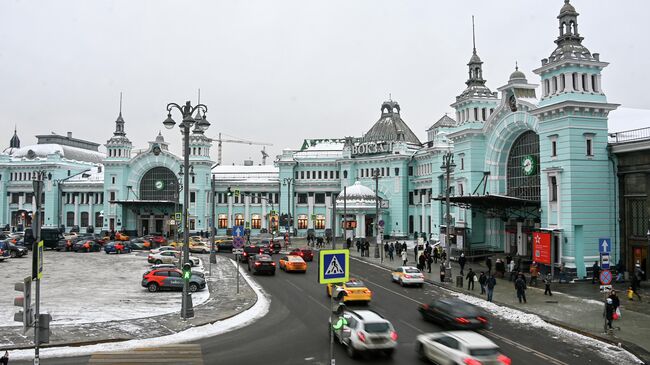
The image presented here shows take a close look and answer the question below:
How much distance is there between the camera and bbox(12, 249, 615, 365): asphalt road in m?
17.0

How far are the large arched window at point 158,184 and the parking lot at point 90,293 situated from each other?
39864 mm

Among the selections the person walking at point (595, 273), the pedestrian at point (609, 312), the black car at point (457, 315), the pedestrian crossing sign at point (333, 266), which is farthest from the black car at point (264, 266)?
the pedestrian crossing sign at point (333, 266)

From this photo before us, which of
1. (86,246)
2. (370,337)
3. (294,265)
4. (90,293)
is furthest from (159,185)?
(370,337)

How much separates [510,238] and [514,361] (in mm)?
32480

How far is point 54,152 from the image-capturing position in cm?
10044

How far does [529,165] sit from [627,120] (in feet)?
27.5

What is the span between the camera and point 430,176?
2945 inches

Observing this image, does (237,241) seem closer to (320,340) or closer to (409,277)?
(409,277)

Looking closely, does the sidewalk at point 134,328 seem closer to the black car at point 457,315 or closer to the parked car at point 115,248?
the black car at point 457,315

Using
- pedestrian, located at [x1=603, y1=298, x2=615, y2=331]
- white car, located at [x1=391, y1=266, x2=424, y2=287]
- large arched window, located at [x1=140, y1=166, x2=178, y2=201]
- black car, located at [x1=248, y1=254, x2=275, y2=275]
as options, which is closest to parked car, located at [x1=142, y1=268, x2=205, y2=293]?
black car, located at [x1=248, y1=254, x2=275, y2=275]

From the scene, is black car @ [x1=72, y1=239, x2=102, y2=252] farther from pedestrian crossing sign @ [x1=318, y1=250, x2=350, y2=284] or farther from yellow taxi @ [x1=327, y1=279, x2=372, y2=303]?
pedestrian crossing sign @ [x1=318, y1=250, x2=350, y2=284]

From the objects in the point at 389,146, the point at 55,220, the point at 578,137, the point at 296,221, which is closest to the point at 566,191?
the point at 578,137

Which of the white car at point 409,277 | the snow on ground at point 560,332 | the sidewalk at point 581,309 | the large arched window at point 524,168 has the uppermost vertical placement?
the large arched window at point 524,168

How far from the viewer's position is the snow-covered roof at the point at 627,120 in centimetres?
4053
